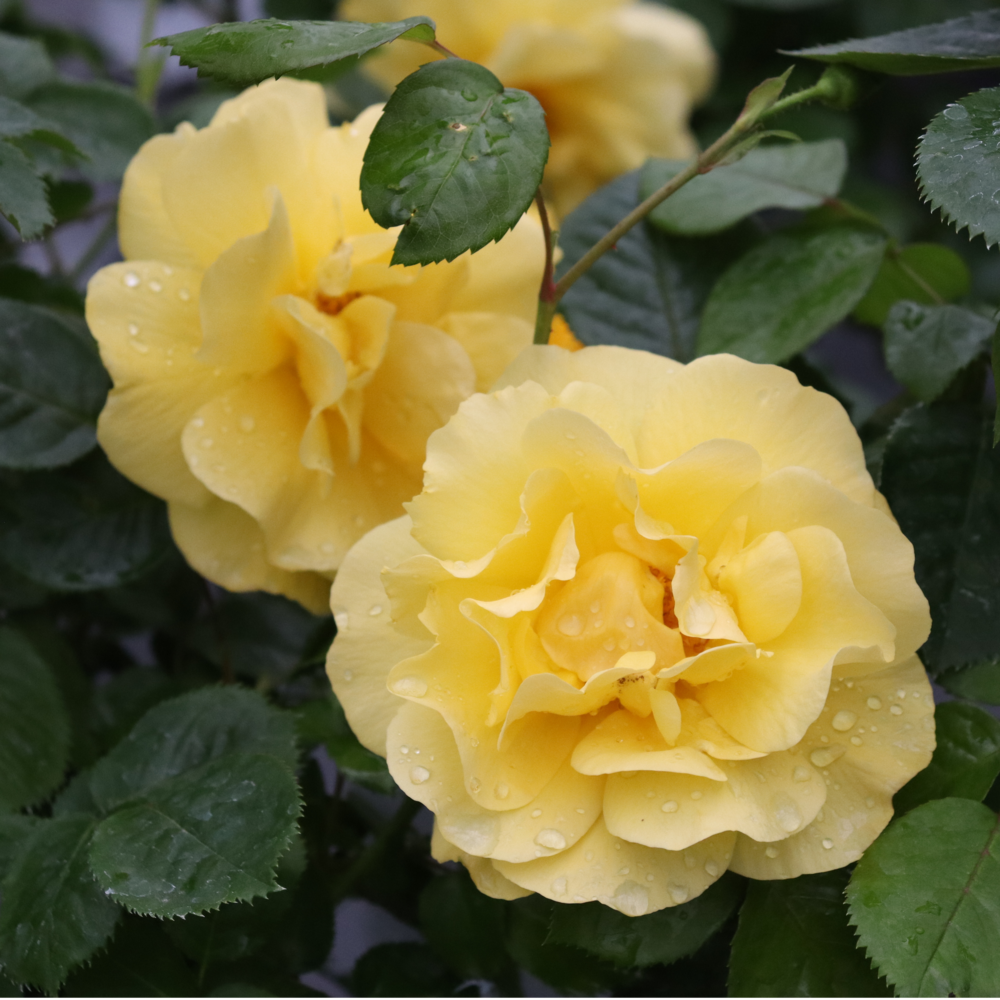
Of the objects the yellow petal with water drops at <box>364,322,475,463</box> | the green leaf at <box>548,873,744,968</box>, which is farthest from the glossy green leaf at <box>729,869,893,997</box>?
the yellow petal with water drops at <box>364,322,475,463</box>

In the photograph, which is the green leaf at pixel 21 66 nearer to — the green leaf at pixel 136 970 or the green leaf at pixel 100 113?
the green leaf at pixel 100 113

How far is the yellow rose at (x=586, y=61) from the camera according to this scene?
2.53 feet

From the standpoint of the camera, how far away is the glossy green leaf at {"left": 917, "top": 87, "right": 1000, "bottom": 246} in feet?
1.11

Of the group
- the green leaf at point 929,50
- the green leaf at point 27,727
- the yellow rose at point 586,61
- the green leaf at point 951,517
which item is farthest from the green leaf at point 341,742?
the yellow rose at point 586,61

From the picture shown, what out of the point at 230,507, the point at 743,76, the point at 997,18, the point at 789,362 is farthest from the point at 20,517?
the point at 743,76

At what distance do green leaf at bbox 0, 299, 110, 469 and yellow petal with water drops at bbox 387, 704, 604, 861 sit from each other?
262 mm

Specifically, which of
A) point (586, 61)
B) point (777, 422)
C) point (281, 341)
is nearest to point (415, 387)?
point (281, 341)

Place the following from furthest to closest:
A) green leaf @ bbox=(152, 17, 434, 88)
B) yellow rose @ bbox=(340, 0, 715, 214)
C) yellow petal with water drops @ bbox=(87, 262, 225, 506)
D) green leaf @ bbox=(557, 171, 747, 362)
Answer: yellow rose @ bbox=(340, 0, 715, 214)
green leaf @ bbox=(557, 171, 747, 362)
yellow petal with water drops @ bbox=(87, 262, 225, 506)
green leaf @ bbox=(152, 17, 434, 88)

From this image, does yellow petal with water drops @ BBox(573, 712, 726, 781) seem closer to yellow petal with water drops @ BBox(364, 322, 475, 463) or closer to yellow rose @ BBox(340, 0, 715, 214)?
yellow petal with water drops @ BBox(364, 322, 475, 463)

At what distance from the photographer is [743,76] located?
113 cm

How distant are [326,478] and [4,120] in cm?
20

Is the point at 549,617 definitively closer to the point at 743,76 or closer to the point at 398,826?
the point at 398,826

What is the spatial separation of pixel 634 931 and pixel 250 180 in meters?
0.34

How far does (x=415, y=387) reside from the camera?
17.7 inches
